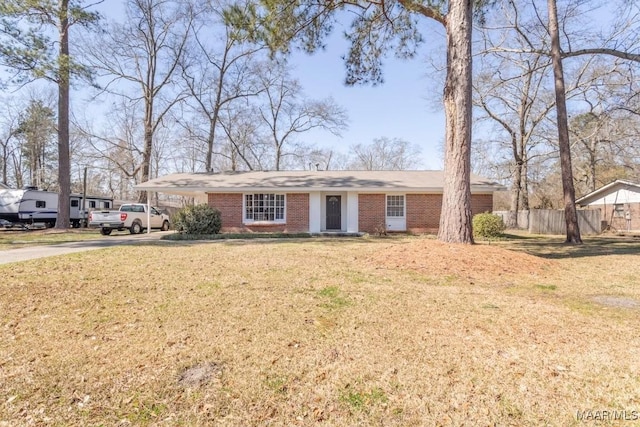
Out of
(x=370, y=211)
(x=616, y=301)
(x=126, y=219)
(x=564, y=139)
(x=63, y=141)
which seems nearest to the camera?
(x=616, y=301)

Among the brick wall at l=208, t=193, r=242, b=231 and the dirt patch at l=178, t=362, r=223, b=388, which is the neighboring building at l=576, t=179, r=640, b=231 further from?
the dirt patch at l=178, t=362, r=223, b=388

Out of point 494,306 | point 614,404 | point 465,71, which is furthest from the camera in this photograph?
point 465,71

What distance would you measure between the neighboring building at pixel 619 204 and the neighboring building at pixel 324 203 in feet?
44.2

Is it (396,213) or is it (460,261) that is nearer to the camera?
(460,261)

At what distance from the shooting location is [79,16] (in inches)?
508

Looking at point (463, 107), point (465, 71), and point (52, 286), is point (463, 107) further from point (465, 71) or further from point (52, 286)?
point (52, 286)

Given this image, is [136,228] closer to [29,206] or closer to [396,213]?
[29,206]

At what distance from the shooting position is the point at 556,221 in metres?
18.6

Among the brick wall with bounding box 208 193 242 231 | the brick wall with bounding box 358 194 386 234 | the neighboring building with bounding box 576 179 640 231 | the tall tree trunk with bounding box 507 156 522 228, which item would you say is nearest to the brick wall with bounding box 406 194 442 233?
the brick wall with bounding box 358 194 386 234

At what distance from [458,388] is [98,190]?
5012 cm

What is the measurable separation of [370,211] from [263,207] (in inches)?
200

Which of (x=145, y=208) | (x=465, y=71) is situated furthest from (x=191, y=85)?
(x=465, y=71)

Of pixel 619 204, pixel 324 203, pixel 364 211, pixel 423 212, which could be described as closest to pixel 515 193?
pixel 619 204

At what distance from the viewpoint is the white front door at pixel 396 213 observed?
1538 cm
